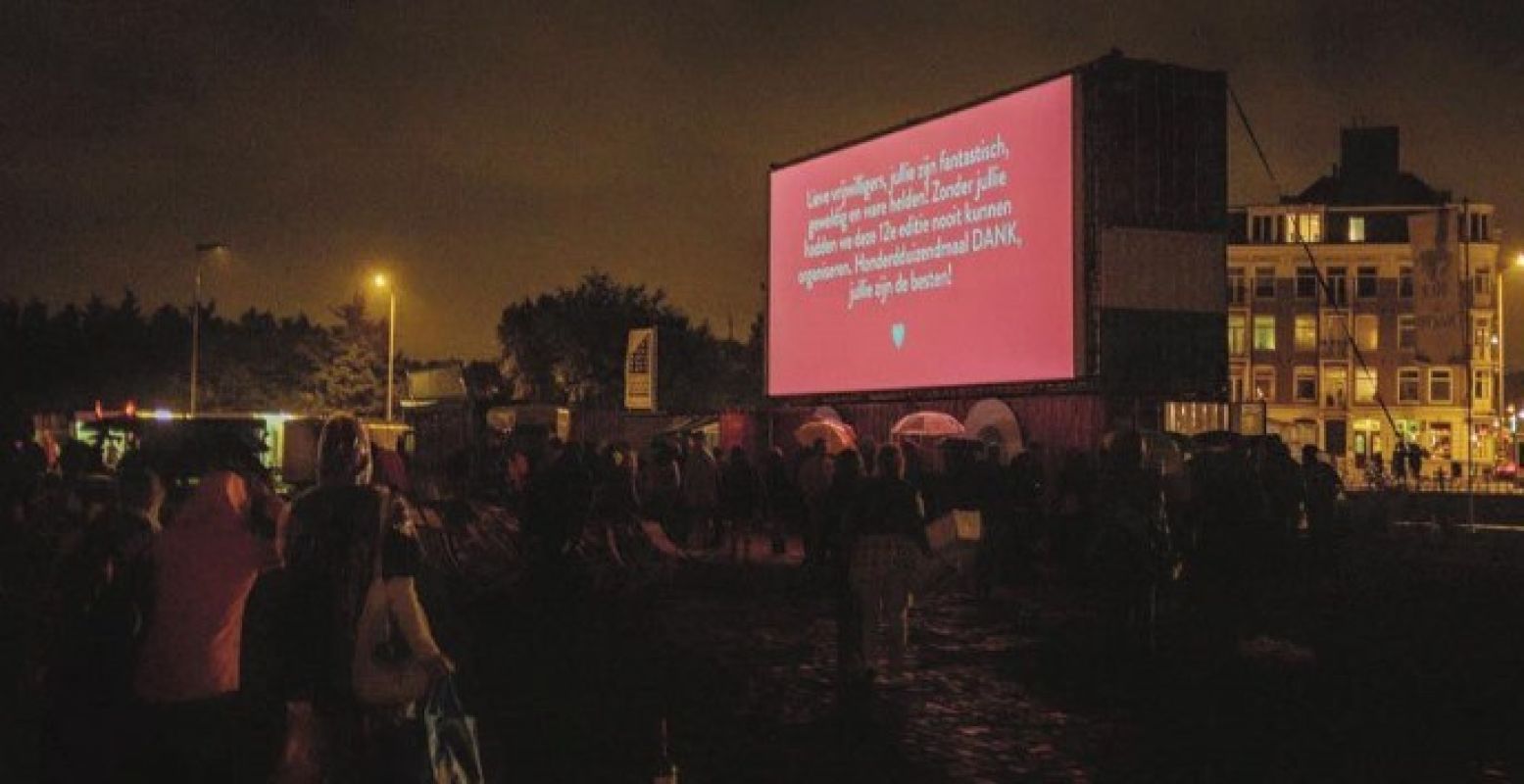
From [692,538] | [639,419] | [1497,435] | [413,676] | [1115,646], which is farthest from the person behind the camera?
[1497,435]

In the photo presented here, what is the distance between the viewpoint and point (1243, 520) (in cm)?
1330

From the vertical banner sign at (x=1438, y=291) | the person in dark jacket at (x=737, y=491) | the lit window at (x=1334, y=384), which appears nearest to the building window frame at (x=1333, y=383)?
the lit window at (x=1334, y=384)

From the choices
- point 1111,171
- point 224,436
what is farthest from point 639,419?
point 224,436

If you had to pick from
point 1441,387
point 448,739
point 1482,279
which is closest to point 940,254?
point 448,739

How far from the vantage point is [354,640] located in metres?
3.93

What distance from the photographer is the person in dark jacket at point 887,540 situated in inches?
371

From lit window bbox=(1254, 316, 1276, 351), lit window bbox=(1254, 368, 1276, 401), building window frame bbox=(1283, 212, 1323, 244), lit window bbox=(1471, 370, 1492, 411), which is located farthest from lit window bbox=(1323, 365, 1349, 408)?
lit window bbox=(1471, 370, 1492, 411)

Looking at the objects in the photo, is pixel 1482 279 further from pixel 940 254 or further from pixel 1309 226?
pixel 940 254

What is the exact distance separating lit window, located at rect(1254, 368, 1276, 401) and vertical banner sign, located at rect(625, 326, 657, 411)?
4859 cm

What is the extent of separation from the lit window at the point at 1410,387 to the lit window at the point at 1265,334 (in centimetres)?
632

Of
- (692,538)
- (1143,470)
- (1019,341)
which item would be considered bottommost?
(692,538)

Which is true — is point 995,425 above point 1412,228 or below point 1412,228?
below

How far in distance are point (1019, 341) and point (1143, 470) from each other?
48.3ft

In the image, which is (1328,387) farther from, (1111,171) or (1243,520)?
(1243,520)
